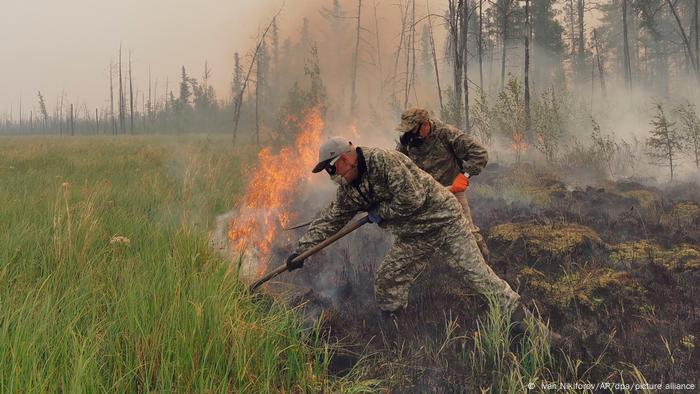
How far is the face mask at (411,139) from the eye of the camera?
470cm

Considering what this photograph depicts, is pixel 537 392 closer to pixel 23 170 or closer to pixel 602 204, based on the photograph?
pixel 602 204

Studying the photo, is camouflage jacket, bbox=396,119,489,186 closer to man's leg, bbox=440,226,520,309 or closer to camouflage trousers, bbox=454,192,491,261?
camouflage trousers, bbox=454,192,491,261

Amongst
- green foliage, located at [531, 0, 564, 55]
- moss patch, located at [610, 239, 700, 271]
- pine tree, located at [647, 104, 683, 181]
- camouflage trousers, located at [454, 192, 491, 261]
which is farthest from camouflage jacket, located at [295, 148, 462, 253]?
green foliage, located at [531, 0, 564, 55]

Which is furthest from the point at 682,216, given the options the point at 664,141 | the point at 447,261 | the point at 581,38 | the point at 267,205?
the point at 581,38

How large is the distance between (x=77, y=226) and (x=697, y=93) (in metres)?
28.4

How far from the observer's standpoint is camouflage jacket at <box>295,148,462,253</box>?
3346 millimetres

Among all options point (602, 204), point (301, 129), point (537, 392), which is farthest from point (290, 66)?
point (537, 392)

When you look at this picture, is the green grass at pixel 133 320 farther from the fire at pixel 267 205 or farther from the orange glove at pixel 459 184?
the orange glove at pixel 459 184

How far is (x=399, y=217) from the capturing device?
3.55m

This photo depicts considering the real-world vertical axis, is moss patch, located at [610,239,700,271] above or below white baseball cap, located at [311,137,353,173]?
below

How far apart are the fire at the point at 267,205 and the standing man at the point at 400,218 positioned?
42.2 inches

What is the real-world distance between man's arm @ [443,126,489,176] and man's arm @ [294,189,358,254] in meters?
1.76

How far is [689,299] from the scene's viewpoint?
3.81 m

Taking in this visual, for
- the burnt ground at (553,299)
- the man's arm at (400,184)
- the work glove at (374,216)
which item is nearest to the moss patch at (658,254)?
the burnt ground at (553,299)
